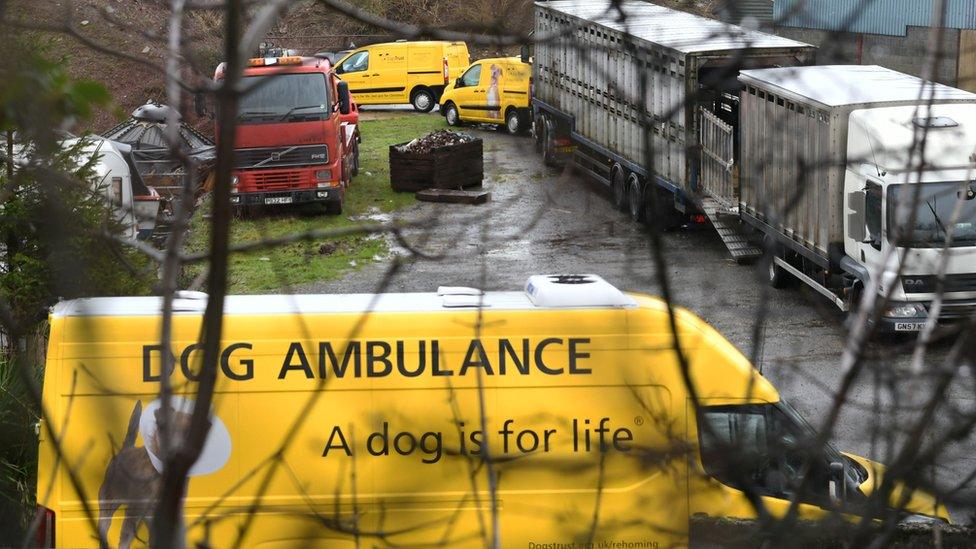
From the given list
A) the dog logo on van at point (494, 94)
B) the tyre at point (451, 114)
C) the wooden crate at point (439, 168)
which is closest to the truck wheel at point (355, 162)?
the wooden crate at point (439, 168)

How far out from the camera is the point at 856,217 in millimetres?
14633

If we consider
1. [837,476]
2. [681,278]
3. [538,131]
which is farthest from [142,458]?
[538,131]

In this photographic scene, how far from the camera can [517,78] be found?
31.6m

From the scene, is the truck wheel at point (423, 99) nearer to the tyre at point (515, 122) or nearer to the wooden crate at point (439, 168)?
the tyre at point (515, 122)

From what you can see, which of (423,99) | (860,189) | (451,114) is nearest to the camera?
(860,189)

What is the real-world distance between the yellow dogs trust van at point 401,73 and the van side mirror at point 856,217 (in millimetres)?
22850

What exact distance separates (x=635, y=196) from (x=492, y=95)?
1200 cm

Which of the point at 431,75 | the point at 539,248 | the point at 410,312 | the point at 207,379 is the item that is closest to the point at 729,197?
the point at 539,248

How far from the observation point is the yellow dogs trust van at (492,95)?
1244 inches

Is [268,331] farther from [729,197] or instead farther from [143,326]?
→ [729,197]

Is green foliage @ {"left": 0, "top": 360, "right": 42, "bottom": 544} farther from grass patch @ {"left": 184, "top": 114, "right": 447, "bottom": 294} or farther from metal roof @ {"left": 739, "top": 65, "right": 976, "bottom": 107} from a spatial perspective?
metal roof @ {"left": 739, "top": 65, "right": 976, "bottom": 107}

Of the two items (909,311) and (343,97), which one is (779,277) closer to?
(909,311)

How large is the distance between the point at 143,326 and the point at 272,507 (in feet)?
4.51

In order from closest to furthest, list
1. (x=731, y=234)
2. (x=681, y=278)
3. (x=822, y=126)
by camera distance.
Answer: (x=822, y=126), (x=681, y=278), (x=731, y=234)
